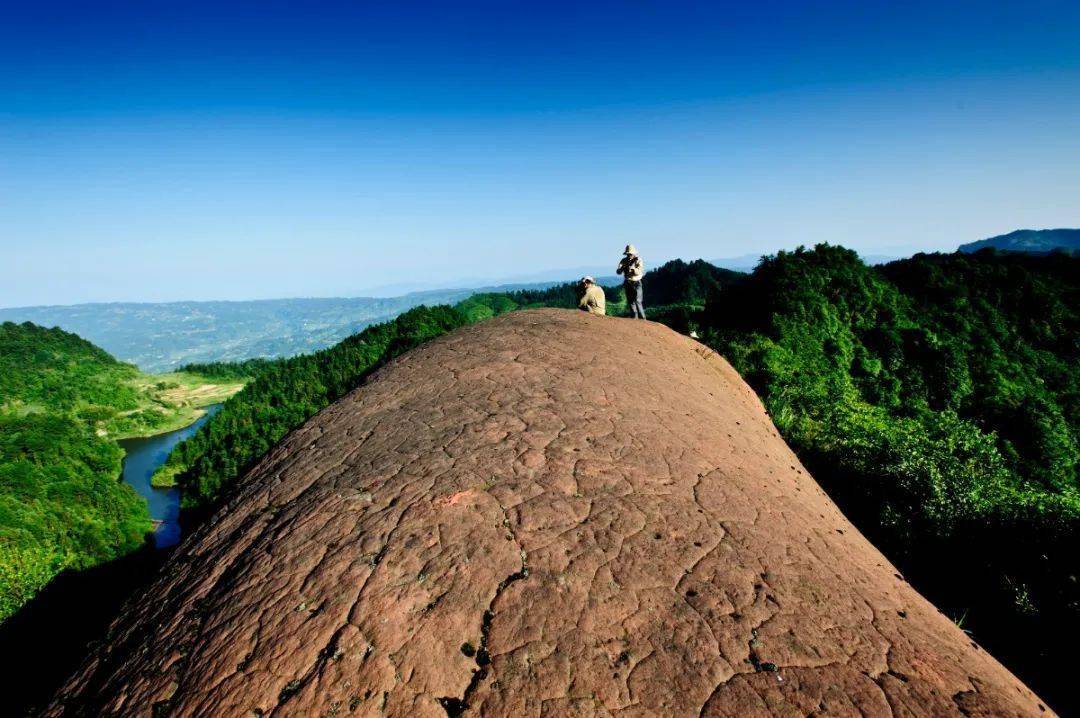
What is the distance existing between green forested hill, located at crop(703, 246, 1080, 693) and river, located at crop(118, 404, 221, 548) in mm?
37463

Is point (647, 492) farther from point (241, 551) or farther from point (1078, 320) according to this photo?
point (1078, 320)

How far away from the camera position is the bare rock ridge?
7.31 feet

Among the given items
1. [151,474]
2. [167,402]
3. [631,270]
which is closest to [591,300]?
[631,270]

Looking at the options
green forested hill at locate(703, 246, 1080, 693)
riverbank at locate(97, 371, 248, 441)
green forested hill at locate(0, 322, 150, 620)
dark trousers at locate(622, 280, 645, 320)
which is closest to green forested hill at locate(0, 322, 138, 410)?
riverbank at locate(97, 371, 248, 441)

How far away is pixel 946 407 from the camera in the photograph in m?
16.4

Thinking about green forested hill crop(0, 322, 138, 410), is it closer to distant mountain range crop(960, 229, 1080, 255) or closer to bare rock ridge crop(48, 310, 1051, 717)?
bare rock ridge crop(48, 310, 1051, 717)

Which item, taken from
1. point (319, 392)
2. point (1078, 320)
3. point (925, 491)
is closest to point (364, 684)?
point (925, 491)

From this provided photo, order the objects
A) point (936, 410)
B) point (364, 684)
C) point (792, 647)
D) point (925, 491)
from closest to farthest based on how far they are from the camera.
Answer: point (364, 684), point (792, 647), point (925, 491), point (936, 410)

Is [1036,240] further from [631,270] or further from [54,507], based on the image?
[54,507]

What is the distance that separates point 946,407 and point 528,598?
19886mm

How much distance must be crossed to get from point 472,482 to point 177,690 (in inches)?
77.6

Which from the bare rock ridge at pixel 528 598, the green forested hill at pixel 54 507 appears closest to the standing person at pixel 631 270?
the bare rock ridge at pixel 528 598

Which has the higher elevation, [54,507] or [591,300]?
[591,300]

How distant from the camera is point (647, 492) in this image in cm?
380
